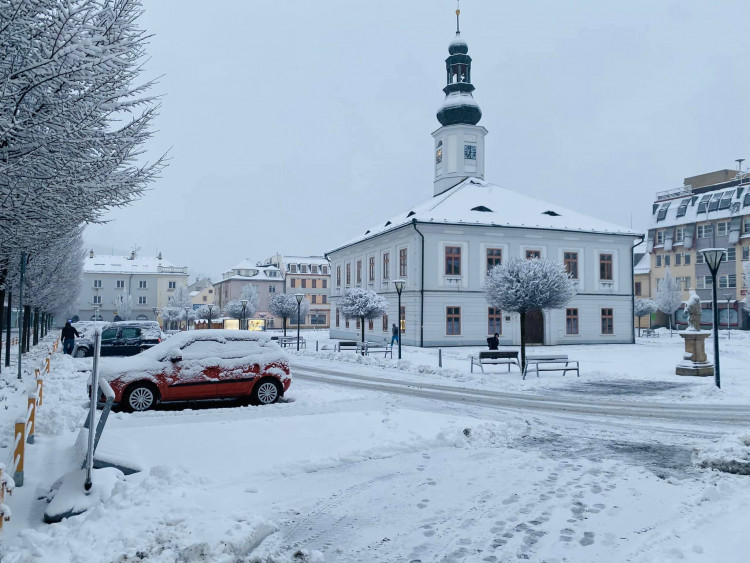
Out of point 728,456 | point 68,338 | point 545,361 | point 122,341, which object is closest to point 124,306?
point 68,338

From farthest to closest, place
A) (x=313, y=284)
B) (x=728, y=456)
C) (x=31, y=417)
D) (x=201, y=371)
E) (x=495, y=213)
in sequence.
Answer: (x=313, y=284), (x=495, y=213), (x=201, y=371), (x=31, y=417), (x=728, y=456)

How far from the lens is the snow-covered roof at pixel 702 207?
2489 inches

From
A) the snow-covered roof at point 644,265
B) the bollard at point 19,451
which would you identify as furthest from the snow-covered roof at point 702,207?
the bollard at point 19,451

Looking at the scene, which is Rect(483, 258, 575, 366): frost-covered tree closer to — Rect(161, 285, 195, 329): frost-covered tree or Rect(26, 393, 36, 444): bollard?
Rect(26, 393, 36, 444): bollard

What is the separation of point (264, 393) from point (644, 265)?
7605 centimetres

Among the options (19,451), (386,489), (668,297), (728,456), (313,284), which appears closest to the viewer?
(19,451)

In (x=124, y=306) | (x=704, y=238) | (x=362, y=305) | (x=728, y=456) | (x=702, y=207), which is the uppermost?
(x=702, y=207)

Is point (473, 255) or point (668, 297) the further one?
point (668, 297)

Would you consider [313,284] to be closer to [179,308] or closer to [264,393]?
[179,308]

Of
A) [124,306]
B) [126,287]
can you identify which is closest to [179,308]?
[124,306]

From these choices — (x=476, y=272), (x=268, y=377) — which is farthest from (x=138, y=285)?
(x=268, y=377)

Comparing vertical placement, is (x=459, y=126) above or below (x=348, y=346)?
above

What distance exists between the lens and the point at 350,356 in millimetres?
27438

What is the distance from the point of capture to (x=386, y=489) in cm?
707
